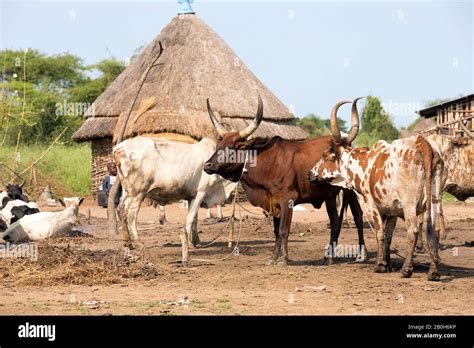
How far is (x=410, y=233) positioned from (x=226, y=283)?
2.04 meters

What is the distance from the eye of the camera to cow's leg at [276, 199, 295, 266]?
10.5 meters

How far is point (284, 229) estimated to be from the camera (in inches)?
418

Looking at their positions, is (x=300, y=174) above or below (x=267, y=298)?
above

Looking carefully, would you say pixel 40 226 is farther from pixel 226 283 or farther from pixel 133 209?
pixel 226 283

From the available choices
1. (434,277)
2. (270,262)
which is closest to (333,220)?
(270,262)

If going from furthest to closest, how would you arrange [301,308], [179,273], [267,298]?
[179,273]
[267,298]
[301,308]

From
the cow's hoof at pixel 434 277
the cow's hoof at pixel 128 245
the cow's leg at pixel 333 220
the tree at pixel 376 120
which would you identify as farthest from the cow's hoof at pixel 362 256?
the tree at pixel 376 120

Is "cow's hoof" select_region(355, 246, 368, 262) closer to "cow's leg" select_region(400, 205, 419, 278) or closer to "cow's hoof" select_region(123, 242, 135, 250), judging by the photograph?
"cow's leg" select_region(400, 205, 419, 278)

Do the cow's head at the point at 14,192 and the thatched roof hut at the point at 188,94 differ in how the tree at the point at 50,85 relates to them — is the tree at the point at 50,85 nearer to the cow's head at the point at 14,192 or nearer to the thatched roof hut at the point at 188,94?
the thatched roof hut at the point at 188,94

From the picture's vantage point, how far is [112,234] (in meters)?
14.0

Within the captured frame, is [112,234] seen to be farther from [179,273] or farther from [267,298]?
[267,298]

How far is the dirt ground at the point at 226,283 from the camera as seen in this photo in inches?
306
